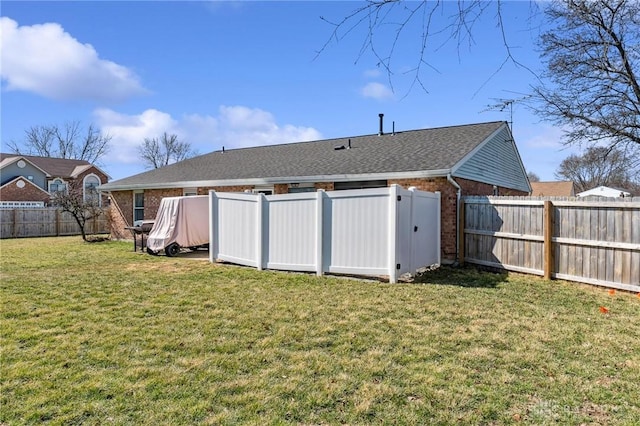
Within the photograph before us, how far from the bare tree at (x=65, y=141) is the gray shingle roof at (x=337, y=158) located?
33924 millimetres

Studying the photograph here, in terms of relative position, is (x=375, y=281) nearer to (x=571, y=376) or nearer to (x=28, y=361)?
(x=571, y=376)

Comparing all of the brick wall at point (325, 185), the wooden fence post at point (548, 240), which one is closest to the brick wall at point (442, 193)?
the brick wall at point (325, 185)

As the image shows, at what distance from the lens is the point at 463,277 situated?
819 centimetres

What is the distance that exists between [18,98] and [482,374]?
73.3 feet

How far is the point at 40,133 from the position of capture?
146ft

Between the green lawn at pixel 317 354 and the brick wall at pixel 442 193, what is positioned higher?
the brick wall at pixel 442 193

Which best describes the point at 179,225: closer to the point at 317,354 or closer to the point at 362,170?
the point at 362,170

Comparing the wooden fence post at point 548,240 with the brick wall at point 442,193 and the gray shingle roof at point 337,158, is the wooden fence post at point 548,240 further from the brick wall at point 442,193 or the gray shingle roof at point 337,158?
the gray shingle roof at point 337,158

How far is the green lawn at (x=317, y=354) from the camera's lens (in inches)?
110

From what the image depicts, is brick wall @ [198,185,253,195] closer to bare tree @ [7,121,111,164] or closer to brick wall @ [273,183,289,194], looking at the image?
brick wall @ [273,183,289,194]

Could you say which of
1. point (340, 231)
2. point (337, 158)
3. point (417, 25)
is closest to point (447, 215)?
point (340, 231)

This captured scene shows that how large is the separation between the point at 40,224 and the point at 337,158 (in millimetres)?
17064

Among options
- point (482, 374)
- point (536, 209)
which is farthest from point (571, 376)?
point (536, 209)

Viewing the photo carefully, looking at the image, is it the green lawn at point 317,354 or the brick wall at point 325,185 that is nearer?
the green lawn at point 317,354
